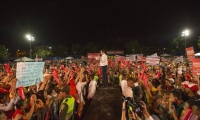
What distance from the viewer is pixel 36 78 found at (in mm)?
5957

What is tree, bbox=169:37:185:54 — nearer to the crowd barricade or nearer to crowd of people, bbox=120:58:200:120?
crowd of people, bbox=120:58:200:120

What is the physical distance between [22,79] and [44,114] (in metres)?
1.43

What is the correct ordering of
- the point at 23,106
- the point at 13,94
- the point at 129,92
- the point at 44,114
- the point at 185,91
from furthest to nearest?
the point at 185,91 < the point at 129,92 < the point at 13,94 < the point at 44,114 < the point at 23,106

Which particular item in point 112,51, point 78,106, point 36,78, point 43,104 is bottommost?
point 78,106

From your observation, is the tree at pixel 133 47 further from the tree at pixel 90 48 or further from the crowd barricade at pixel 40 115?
the crowd barricade at pixel 40 115

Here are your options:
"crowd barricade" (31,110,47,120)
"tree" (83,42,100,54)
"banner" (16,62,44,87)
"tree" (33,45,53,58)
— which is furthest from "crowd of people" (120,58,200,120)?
"tree" (83,42,100,54)

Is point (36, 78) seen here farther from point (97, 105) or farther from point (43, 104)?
point (97, 105)

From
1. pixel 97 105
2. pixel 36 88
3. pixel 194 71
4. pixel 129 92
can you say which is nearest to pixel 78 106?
pixel 97 105

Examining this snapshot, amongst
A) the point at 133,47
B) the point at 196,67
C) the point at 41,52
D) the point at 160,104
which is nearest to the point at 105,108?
the point at 160,104

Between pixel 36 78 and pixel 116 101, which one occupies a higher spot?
pixel 36 78

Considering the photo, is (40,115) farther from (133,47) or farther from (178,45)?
(133,47)

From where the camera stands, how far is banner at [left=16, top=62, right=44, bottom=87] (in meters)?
5.12

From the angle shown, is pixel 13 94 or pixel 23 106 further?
pixel 13 94

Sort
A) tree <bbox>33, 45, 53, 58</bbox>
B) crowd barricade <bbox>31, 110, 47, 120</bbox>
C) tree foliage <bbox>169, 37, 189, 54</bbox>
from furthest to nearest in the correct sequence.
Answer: tree <bbox>33, 45, 53, 58</bbox> < tree foliage <bbox>169, 37, 189, 54</bbox> < crowd barricade <bbox>31, 110, 47, 120</bbox>
